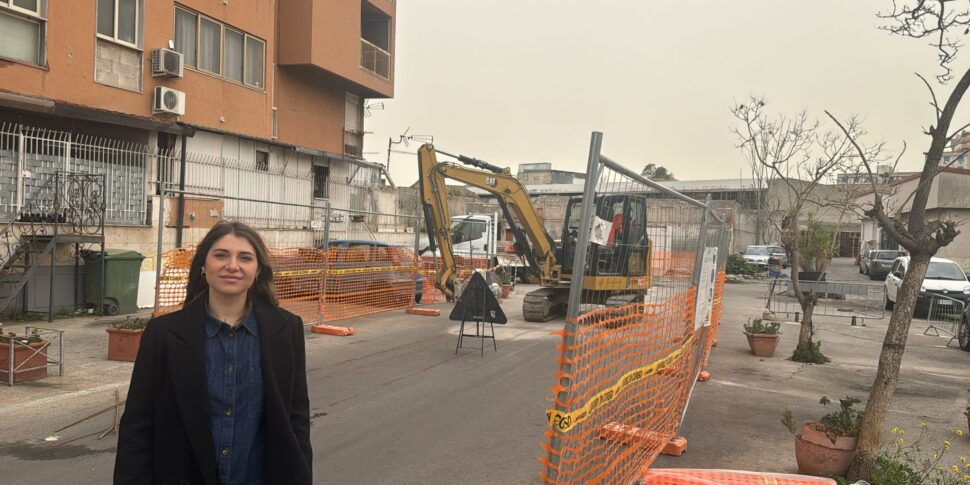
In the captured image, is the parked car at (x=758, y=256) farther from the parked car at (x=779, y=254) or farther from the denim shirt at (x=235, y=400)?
the denim shirt at (x=235, y=400)

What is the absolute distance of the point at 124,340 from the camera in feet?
33.4

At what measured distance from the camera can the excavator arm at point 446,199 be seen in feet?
52.1

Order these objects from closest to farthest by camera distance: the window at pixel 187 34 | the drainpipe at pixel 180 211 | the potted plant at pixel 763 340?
the potted plant at pixel 763 340, the drainpipe at pixel 180 211, the window at pixel 187 34

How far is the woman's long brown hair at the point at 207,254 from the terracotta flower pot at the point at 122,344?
27.0 feet

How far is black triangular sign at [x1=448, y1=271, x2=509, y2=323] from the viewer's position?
1214 cm

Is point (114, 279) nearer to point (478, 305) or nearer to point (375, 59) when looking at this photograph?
point (478, 305)

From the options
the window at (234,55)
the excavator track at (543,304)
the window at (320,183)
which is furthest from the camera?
the window at (320,183)

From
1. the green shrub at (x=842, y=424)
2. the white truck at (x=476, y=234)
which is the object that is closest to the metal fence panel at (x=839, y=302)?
the white truck at (x=476, y=234)

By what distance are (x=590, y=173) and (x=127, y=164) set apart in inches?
615

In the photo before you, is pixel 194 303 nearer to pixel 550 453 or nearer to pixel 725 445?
pixel 550 453

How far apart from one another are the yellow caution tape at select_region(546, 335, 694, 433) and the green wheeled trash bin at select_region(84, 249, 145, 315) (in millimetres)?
12399

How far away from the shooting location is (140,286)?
1568cm

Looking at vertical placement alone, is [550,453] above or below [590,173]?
below

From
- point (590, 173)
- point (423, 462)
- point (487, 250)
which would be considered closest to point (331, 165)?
point (487, 250)
